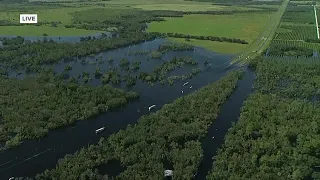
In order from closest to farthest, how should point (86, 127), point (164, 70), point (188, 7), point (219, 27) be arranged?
point (86, 127) → point (164, 70) → point (219, 27) → point (188, 7)

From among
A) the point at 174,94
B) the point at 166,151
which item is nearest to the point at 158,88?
the point at 174,94

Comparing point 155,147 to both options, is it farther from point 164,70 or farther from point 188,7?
point 188,7

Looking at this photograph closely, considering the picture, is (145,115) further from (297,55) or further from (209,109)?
(297,55)

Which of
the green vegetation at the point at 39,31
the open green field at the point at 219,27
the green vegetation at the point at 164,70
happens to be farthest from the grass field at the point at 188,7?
the green vegetation at the point at 164,70

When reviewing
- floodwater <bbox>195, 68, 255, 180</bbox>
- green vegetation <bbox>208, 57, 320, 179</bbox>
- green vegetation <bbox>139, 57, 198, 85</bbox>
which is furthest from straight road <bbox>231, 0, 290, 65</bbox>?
green vegetation <bbox>208, 57, 320, 179</bbox>

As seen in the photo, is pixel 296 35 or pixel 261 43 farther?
pixel 296 35

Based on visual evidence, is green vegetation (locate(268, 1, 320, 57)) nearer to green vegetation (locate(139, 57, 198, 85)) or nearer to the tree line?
the tree line

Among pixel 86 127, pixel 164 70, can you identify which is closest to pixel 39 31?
pixel 164 70
